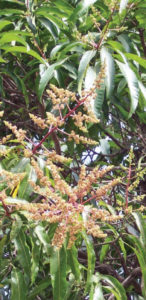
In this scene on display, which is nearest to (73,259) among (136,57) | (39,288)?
(39,288)

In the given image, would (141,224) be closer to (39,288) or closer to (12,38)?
(39,288)

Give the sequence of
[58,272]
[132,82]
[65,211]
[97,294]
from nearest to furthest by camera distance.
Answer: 1. [65,211]
2. [58,272]
3. [97,294]
4. [132,82]

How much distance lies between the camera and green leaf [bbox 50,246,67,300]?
1.07m

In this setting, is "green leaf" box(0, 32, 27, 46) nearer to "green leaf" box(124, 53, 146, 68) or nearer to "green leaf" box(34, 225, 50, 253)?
"green leaf" box(124, 53, 146, 68)

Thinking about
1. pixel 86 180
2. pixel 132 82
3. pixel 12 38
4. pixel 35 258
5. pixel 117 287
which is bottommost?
pixel 117 287

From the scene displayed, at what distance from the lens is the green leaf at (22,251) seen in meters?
1.13

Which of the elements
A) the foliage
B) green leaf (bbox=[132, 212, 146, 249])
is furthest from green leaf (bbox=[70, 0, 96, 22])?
green leaf (bbox=[132, 212, 146, 249])

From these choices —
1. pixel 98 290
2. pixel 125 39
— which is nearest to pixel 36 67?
pixel 125 39

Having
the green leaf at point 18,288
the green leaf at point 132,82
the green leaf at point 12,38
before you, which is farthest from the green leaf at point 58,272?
the green leaf at point 12,38

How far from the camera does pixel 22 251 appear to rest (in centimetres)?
113

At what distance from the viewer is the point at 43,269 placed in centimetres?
142

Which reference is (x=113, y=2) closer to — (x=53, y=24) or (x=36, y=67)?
(x=53, y=24)

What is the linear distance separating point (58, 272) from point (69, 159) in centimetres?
26

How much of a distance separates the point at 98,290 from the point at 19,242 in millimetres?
243
